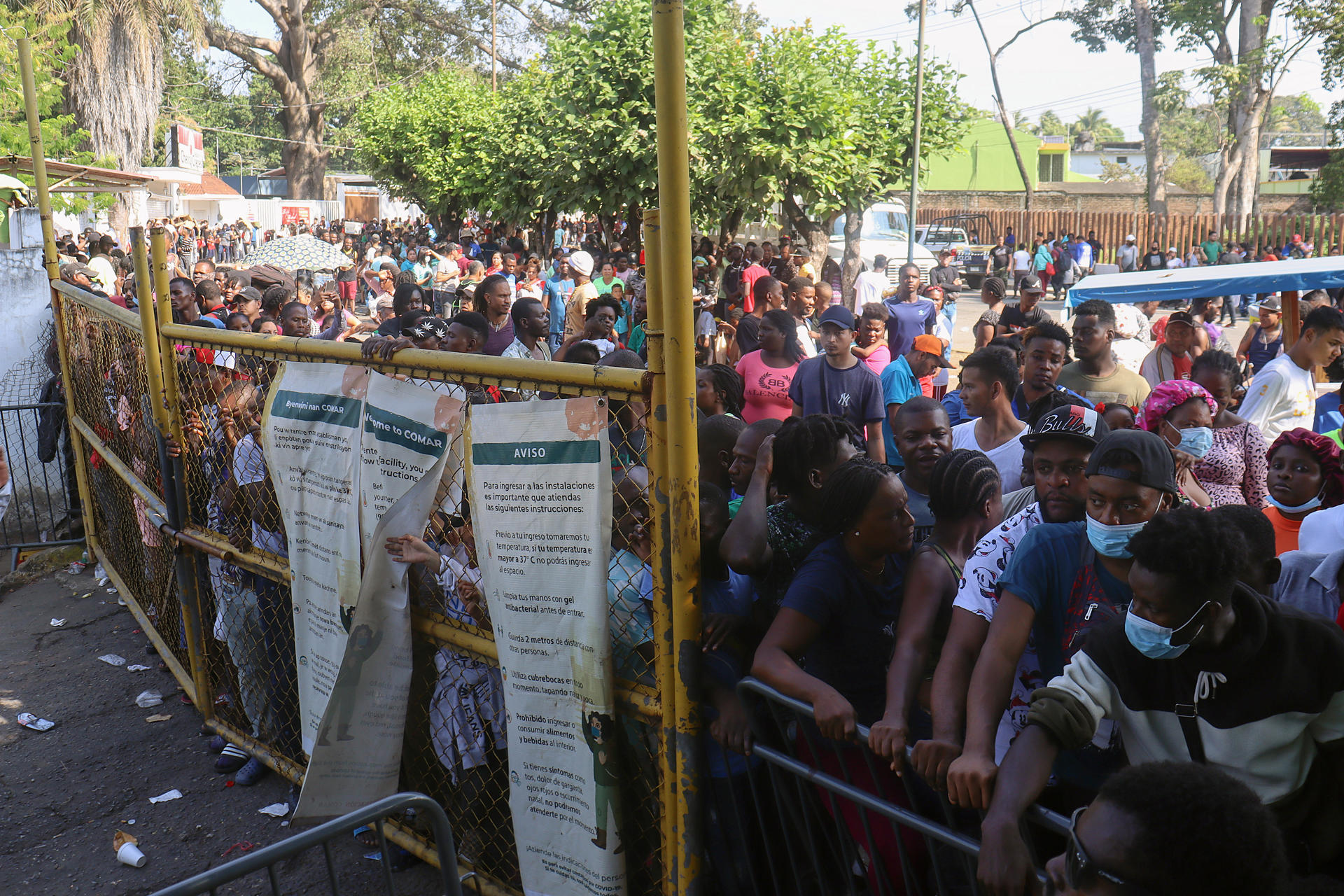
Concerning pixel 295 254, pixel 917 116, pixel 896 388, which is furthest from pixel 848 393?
pixel 295 254

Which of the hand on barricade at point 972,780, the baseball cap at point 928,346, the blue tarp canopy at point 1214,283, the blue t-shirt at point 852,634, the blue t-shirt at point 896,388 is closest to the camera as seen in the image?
the hand on barricade at point 972,780

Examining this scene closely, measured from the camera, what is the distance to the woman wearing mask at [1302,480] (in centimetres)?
399

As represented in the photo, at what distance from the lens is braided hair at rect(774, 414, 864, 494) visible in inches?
127

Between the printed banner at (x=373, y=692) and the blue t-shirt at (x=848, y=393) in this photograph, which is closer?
the printed banner at (x=373, y=692)

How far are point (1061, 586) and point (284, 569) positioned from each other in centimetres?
283

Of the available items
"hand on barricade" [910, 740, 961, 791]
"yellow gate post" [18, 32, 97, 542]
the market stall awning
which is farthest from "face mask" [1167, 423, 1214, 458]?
the market stall awning

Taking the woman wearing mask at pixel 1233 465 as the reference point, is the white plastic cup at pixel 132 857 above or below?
below

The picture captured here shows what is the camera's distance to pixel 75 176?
51.6 ft

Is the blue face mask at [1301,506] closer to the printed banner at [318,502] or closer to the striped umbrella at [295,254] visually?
the printed banner at [318,502]

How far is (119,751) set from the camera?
4.77m

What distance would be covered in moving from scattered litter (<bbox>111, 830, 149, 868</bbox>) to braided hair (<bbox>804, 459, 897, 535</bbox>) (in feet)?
9.84

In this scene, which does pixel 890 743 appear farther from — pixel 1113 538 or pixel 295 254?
pixel 295 254

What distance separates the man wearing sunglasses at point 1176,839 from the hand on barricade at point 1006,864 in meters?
0.31

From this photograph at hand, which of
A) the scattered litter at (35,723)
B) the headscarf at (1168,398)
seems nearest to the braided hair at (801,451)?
the headscarf at (1168,398)
